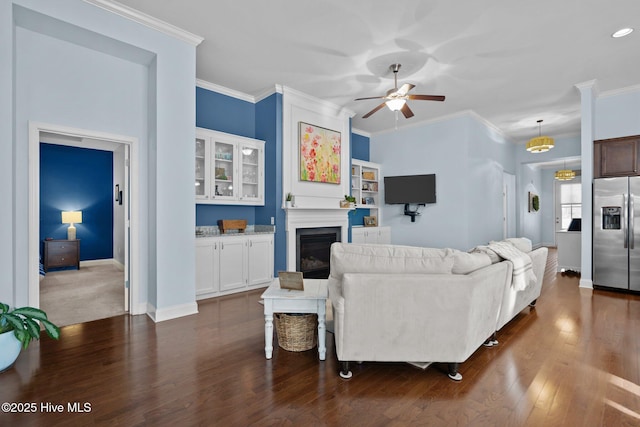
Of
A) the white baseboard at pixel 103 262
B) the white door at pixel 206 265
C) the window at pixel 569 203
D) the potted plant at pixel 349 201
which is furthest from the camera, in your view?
the window at pixel 569 203

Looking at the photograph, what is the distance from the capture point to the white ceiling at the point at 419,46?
307cm

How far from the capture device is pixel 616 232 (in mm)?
4723

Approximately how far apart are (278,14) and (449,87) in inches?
119

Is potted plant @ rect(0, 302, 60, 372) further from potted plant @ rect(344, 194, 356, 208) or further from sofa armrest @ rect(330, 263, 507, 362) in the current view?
potted plant @ rect(344, 194, 356, 208)

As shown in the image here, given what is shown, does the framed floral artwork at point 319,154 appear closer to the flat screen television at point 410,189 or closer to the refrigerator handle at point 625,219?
the flat screen television at point 410,189

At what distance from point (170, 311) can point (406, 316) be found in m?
2.59

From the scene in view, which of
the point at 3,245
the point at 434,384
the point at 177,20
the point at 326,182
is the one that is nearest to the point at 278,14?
the point at 177,20

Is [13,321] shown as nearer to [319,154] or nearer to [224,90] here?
[224,90]

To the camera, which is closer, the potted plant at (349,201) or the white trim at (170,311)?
the white trim at (170,311)

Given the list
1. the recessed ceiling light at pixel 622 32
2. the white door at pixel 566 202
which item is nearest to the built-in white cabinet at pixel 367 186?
the recessed ceiling light at pixel 622 32

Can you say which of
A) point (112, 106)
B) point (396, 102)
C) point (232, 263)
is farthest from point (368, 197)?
point (112, 106)

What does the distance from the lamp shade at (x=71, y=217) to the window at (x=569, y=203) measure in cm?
1429

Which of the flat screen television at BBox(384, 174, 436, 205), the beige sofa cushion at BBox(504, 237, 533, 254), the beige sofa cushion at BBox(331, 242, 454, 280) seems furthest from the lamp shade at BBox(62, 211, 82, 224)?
the beige sofa cushion at BBox(504, 237, 533, 254)

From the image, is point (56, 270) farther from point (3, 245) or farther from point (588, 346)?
point (588, 346)
